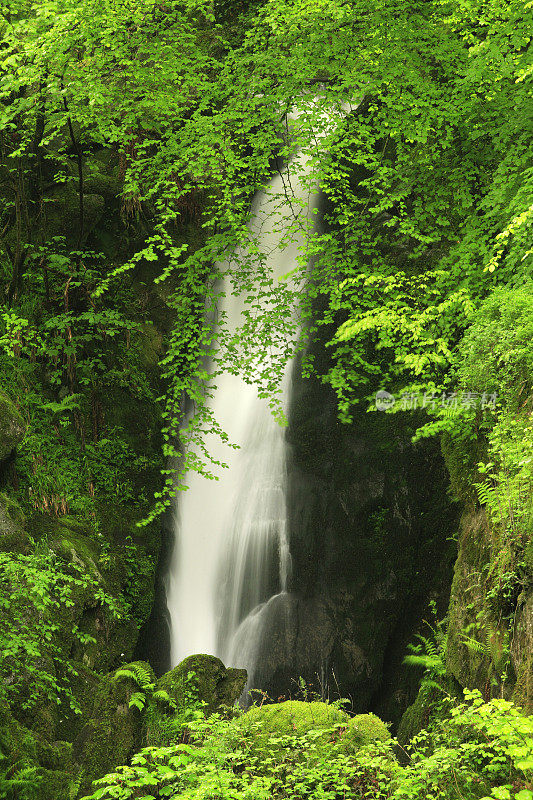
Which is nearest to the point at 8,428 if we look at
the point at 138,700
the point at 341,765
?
the point at 138,700

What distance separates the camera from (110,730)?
593cm

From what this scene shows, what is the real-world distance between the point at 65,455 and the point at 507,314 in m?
6.62

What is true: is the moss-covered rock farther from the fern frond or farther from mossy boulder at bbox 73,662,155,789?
mossy boulder at bbox 73,662,155,789

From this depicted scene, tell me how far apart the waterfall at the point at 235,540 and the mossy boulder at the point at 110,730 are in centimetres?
306

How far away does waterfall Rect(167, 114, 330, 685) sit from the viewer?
9555 mm

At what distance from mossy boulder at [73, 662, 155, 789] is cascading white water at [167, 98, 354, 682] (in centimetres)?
307

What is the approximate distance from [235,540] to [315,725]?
4.83 metres

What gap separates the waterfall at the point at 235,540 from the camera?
31.3 feet

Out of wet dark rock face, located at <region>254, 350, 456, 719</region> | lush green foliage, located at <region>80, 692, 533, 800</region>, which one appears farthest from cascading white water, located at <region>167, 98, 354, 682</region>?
lush green foliage, located at <region>80, 692, 533, 800</region>

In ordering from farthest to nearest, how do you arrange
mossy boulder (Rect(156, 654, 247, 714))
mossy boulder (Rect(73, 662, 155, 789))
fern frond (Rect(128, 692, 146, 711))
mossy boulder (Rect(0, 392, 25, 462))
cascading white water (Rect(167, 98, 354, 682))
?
1. cascading white water (Rect(167, 98, 354, 682))
2. mossy boulder (Rect(156, 654, 247, 714))
3. mossy boulder (Rect(0, 392, 25, 462))
4. fern frond (Rect(128, 692, 146, 711))
5. mossy boulder (Rect(73, 662, 155, 789))

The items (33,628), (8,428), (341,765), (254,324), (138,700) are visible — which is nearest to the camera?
(341,765)

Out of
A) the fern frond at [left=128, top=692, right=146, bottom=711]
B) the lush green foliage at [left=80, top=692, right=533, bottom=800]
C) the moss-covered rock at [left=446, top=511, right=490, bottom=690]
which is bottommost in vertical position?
the lush green foliage at [left=80, top=692, right=533, bottom=800]

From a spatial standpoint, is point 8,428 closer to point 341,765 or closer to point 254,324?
point 254,324

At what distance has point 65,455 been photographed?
368 inches
